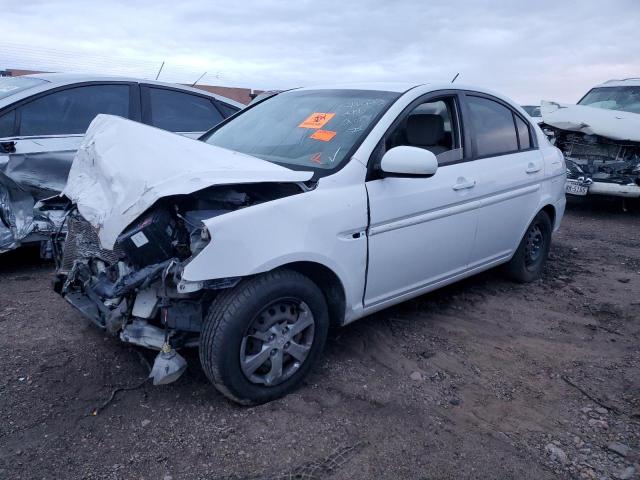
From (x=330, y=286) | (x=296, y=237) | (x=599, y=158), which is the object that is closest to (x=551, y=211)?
(x=330, y=286)

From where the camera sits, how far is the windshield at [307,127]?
330cm

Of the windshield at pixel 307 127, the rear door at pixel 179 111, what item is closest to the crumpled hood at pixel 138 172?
the windshield at pixel 307 127

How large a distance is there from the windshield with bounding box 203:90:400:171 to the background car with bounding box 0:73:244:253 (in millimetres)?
1587

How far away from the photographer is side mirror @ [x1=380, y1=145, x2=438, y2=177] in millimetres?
3063

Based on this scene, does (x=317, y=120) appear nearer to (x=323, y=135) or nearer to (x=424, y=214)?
(x=323, y=135)

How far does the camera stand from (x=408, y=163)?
10.0 ft

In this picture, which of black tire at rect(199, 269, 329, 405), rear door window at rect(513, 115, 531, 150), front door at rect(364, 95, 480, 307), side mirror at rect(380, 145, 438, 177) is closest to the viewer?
black tire at rect(199, 269, 329, 405)

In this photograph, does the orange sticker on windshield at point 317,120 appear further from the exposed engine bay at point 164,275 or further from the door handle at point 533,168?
the door handle at point 533,168

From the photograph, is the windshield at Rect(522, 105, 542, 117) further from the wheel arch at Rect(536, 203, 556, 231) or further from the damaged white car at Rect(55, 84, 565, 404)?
the damaged white car at Rect(55, 84, 565, 404)

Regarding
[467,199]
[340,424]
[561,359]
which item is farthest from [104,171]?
[561,359]

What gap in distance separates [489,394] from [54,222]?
11.8 feet

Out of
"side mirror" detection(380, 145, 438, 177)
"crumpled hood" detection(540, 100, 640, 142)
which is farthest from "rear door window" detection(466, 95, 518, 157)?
"crumpled hood" detection(540, 100, 640, 142)

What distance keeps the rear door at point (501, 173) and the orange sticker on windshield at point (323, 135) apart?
1.15 m

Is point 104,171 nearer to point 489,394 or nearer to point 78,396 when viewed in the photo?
point 78,396
